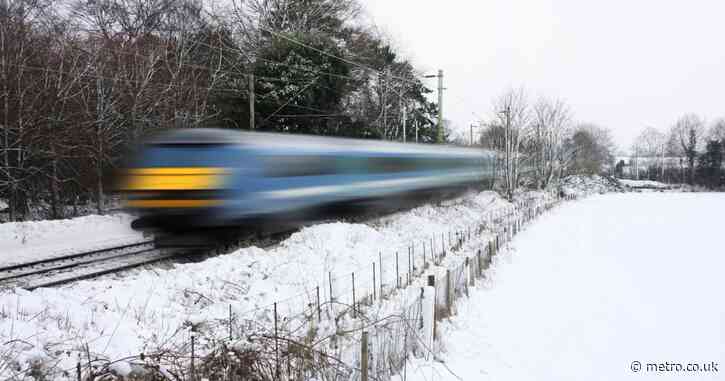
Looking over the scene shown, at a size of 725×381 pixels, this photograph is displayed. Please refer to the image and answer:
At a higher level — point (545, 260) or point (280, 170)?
point (280, 170)

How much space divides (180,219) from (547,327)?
661cm

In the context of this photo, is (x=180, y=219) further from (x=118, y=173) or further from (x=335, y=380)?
(x=335, y=380)

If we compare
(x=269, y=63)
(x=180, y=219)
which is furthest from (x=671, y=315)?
(x=269, y=63)

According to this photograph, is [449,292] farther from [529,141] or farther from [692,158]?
[692,158]

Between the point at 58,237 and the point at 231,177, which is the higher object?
the point at 231,177

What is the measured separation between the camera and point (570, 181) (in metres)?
64.7

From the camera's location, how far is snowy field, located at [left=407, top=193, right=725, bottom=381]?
6.18m

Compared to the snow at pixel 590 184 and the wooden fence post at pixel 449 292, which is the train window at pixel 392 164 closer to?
the wooden fence post at pixel 449 292

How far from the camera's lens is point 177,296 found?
6.76 meters

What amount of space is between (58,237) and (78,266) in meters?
3.82

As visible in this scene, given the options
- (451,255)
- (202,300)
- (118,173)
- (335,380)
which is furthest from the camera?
(451,255)

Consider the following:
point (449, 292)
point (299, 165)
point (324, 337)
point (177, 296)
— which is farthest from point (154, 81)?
point (324, 337)

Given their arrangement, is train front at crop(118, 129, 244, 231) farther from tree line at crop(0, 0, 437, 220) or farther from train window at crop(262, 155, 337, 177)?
tree line at crop(0, 0, 437, 220)

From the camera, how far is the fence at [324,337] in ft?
13.2
